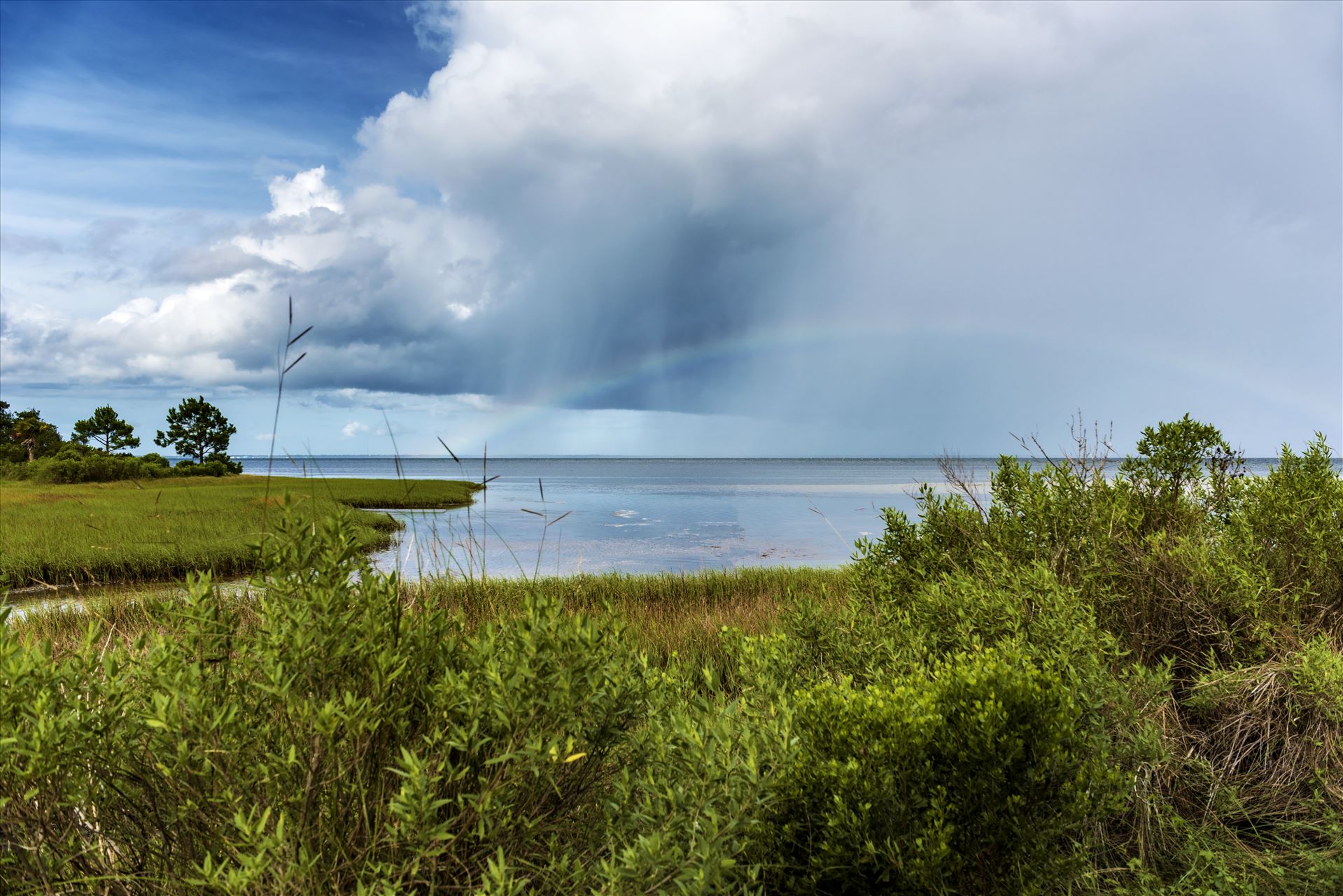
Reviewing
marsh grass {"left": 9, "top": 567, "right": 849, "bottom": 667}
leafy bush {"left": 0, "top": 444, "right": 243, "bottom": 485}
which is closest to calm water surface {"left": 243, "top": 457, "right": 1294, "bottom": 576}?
marsh grass {"left": 9, "top": 567, "right": 849, "bottom": 667}

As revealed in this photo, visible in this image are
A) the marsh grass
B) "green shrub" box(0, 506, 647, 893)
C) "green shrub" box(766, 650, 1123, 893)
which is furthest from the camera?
the marsh grass

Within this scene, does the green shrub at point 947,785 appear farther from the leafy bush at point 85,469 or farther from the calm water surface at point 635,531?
the leafy bush at point 85,469

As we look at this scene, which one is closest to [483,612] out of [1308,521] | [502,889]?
[502,889]

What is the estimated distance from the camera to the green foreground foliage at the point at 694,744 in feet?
6.35

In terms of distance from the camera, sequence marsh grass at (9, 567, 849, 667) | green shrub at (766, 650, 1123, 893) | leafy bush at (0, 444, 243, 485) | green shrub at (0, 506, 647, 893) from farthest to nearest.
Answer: leafy bush at (0, 444, 243, 485) < marsh grass at (9, 567, 849, 667) < green shrub at (766, 650, 1123, 893) < green shrub at (0, 506, 647, 893)

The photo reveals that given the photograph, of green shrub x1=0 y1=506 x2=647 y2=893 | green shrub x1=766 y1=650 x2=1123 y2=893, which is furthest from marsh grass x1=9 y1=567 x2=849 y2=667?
green shrub x1=766 y1=650 x2=1123 y2=893

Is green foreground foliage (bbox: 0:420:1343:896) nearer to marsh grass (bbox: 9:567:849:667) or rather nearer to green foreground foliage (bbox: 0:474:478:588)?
marsh grass (bbox: 9:567:849:667)

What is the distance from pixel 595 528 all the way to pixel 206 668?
28.8 m

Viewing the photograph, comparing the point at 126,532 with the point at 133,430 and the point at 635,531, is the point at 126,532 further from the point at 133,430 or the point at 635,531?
the point at 133,430

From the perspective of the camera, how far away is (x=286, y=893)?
187cm

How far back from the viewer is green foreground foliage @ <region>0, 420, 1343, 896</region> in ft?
6.35

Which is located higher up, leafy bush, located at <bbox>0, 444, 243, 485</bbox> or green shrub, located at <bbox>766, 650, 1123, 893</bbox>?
leafy bush, located at <bbox>0, 444, 243, 485</bbox>

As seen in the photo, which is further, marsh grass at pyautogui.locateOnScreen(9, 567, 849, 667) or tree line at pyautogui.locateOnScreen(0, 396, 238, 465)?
tree line at pyautogui.locateOnScreen(0, 396, 238, 465)

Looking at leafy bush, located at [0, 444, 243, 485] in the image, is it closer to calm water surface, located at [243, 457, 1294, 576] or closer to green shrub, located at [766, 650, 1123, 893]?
calm water surface, located at [243, 457, 1294, 576]
